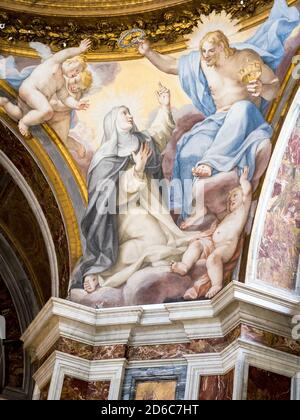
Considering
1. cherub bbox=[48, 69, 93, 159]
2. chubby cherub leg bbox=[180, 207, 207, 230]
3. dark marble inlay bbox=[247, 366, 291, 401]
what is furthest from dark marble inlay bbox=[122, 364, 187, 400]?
cherub bbox=[48, 69, 93, 159]

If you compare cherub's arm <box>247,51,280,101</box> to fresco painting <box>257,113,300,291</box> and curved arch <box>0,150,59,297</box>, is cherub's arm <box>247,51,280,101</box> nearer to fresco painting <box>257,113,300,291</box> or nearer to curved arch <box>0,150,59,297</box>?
fresco painting <box>257,113,300,291</box>

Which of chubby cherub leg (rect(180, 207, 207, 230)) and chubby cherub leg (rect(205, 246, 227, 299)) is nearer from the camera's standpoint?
chubby cherub leg (rect(205, 246, 227, 299))

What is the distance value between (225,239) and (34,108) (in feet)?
9.74

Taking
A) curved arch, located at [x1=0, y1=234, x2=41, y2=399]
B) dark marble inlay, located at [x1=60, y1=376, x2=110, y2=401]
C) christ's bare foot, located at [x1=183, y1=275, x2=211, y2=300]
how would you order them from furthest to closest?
curved arch, located at [x1=0, y1=234, x2=41, y2=399] < christ's bare foot, located at [x1=183, y1=275, x2=211, y2=300] < dark marble inlay, located at [x1=60, y1=376, x2=110, y2=401]

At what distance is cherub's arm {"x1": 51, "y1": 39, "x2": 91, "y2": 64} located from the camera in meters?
13.7

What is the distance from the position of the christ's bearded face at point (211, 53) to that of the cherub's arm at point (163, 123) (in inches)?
23.8

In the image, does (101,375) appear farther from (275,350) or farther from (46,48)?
(46,48)

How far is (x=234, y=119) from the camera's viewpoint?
12859 mm

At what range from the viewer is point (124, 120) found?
13430 millimetres

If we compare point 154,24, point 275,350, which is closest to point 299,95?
point 154,24

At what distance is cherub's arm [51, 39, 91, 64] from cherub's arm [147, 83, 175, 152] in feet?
3.60

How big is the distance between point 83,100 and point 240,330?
12.3 ft

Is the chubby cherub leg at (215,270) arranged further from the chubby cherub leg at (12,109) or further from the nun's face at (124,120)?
the chubby cherub leg at (12,109)

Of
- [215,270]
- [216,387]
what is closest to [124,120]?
[215,270]
